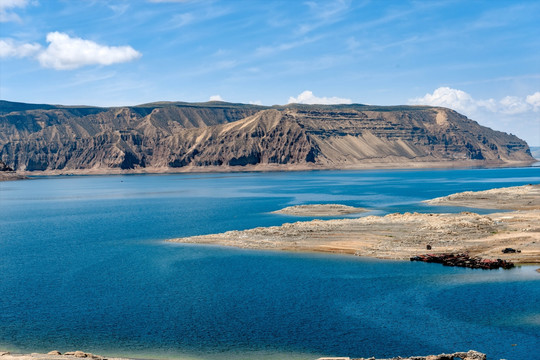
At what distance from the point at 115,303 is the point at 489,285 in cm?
3784

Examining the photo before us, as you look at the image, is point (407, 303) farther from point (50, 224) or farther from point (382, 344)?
point (50, 224)

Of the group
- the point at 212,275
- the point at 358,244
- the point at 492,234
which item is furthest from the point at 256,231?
the point at 492,234

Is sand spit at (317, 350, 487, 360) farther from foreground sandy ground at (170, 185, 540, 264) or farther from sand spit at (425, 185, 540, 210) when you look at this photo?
sand spit at (425, 185, 540, 210)

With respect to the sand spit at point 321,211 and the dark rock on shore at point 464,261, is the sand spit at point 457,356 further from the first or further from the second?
the sand spit at point 321,211

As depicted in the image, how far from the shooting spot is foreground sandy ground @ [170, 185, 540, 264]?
2719 inches

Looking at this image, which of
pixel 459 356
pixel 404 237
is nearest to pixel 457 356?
pixel 459 356

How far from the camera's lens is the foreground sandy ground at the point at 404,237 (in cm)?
6906

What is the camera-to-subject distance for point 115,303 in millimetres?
50031

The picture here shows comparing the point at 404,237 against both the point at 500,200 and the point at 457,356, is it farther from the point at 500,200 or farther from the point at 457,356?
the point at 500,200

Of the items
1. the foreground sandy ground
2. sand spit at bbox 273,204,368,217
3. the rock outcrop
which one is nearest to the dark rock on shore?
the foreground sandy ground

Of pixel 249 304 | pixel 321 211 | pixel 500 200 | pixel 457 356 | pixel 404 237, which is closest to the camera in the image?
pixel 457 356

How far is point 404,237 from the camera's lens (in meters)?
76.4

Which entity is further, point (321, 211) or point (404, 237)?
point (321, 211)

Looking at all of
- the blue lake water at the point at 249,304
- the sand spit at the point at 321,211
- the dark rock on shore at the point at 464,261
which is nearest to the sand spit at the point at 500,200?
the sand spit at the point at 321,211
